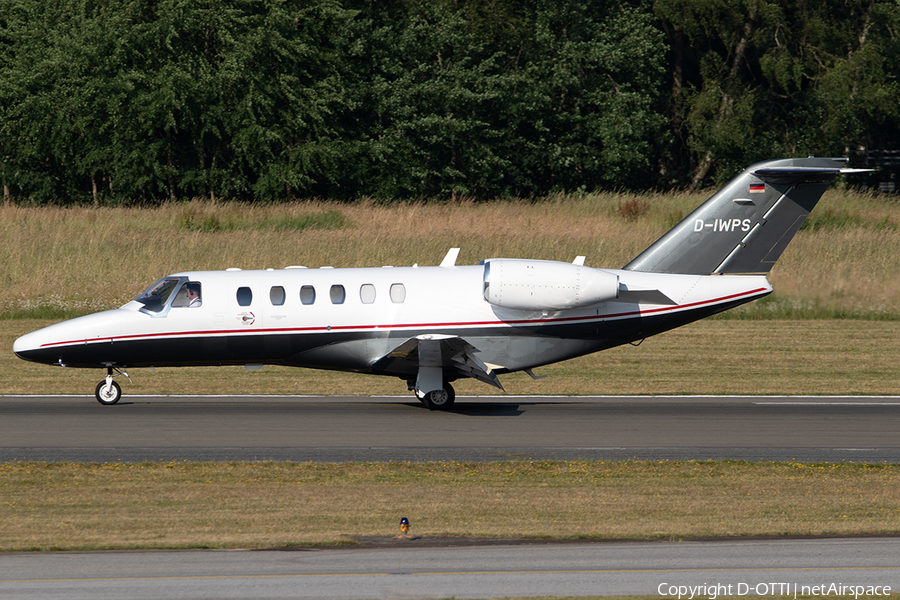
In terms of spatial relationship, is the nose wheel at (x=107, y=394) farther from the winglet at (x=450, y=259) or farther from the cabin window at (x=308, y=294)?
the winglet at (x=450, y=259)

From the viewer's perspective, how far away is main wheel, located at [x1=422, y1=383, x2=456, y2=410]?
19.3 metres

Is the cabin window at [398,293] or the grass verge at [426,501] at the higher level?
the cabin window at [398,293]

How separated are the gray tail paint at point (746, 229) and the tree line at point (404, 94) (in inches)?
1545

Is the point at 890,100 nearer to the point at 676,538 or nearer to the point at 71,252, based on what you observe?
the point at 71,252

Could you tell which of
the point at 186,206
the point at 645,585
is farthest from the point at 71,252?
the point at 645,585

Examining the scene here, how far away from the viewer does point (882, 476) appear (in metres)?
14.0

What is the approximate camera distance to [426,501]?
1237cm

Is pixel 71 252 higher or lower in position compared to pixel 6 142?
lower

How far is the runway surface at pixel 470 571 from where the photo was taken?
898cm

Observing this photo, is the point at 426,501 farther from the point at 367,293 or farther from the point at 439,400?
the point at 367,293

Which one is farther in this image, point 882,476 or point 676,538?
point 882,476

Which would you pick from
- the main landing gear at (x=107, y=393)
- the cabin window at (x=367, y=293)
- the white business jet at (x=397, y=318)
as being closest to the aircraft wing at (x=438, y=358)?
the white business jet at (x=397, y=318)

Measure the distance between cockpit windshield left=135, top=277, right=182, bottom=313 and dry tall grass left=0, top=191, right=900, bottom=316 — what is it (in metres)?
15.9

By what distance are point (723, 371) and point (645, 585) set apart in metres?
16.6
